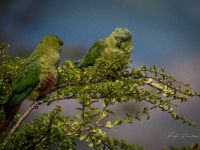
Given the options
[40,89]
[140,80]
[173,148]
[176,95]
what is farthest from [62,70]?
[173,148]

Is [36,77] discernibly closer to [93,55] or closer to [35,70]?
[35,70]

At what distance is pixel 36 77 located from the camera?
1.73 m

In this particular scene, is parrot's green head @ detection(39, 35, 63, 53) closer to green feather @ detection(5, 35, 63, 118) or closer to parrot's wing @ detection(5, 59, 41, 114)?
green feather @ detection(5, 35, 63, 118)

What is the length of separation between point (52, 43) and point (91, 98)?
1.56 feet

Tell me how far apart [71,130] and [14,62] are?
49 cm

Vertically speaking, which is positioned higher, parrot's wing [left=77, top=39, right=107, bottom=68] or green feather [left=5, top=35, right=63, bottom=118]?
parrot's wing [left=77, top=39, right=107, bottom=68]

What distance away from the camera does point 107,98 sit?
59.5 inches

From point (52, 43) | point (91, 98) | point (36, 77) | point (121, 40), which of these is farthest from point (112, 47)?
point (91, 98)

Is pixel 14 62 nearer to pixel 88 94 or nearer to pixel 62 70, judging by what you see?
pixel 62 70

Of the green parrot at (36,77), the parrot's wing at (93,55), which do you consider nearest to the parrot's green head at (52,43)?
the green parrot at (36,77)

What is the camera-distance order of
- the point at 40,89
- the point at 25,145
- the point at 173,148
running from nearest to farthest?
the point at 173,148
the point at 25,145
the point at 40,89

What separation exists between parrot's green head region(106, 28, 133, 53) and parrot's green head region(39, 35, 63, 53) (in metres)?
0.40

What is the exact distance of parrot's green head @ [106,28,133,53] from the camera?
222 centimetres

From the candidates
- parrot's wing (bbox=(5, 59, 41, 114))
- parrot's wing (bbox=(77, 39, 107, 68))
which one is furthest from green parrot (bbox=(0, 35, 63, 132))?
parrot's wing (bbox=(77, 39, 107, 68))
